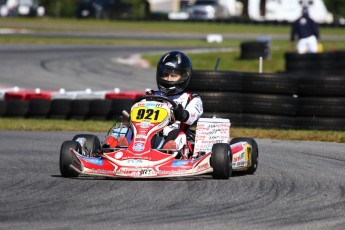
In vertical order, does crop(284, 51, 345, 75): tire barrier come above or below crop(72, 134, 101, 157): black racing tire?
below

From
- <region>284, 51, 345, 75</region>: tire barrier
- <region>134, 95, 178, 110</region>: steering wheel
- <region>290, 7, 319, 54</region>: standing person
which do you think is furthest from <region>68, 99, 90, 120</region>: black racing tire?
<region>290, 7, 319, 54</region>: standing person

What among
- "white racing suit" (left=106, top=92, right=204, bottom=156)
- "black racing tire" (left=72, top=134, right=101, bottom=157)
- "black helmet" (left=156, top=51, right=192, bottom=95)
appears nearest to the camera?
"white racing suit" (left=106, top=92, right=204, bottom=156)

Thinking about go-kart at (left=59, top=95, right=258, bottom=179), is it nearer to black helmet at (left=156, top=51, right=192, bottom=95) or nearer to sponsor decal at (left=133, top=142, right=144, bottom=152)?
sponsor decal at (left=133, top=142, right=144, bottom=152)

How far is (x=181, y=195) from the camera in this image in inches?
313

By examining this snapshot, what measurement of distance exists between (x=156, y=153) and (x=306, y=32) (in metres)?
16.6

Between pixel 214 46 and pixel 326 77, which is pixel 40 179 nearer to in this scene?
pixel 326 77

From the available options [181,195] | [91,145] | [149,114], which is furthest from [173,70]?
[181,195]

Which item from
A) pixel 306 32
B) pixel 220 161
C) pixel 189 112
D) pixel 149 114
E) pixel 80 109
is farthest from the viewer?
pixel 306 32

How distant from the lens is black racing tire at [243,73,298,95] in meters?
13.9

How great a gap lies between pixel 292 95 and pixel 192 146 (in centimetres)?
446

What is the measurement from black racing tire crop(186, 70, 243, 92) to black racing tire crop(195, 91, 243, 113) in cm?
8

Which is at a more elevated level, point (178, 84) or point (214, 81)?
point (178, 84)

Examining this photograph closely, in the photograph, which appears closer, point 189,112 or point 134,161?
point 134,161

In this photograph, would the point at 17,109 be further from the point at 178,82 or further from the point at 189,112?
the point at 189,112
